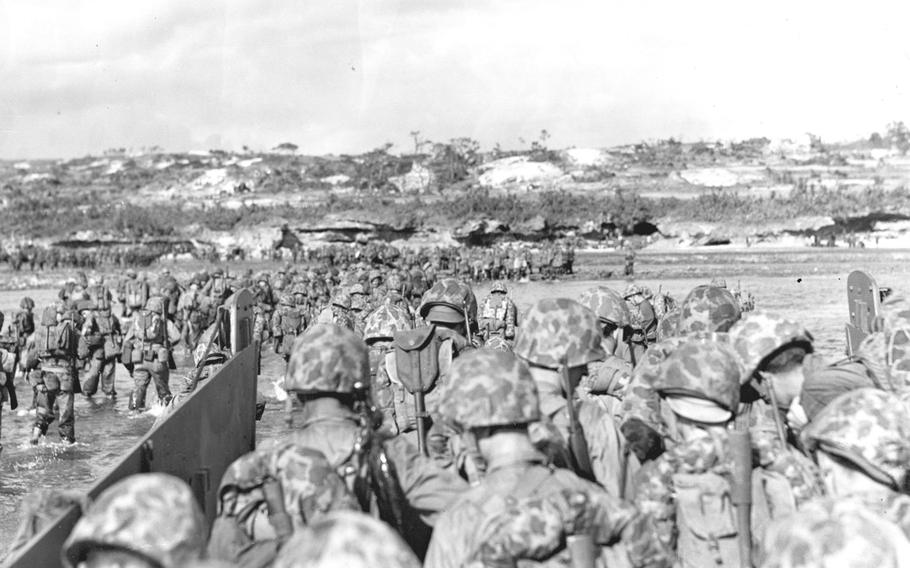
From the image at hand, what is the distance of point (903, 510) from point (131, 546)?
212 cm

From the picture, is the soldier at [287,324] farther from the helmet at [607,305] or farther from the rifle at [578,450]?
the rifle at [578,450]

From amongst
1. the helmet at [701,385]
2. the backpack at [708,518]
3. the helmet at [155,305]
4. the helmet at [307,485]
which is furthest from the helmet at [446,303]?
the helmet at [155,305]

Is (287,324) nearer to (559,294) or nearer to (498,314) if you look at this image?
(498,314)

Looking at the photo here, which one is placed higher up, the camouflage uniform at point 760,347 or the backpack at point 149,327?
the camouflage uniform at point 760,347

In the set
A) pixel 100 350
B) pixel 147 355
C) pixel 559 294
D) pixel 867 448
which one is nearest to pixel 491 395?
pixel 867 448

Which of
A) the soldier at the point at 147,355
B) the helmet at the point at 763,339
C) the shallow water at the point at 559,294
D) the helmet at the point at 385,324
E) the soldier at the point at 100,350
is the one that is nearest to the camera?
the helmet at the point at 763,339

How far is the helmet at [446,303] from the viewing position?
8586 mm

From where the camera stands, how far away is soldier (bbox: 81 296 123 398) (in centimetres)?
1689

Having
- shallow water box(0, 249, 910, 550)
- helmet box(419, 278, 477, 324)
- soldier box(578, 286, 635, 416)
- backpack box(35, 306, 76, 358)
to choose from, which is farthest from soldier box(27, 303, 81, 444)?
soldier box(578, 286, 635, 416)

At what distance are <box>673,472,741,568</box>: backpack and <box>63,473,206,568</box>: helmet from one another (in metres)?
1.59

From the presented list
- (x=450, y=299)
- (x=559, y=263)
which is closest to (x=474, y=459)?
(x=450, y=299)

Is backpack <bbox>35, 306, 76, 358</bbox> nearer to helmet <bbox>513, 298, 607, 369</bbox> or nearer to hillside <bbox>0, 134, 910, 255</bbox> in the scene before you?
helmet <bbox>513, 298, 607, 369</bbox>

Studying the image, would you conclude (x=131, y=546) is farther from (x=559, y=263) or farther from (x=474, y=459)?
(x=559, y=263)

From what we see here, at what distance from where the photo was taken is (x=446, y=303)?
28.6 feet
